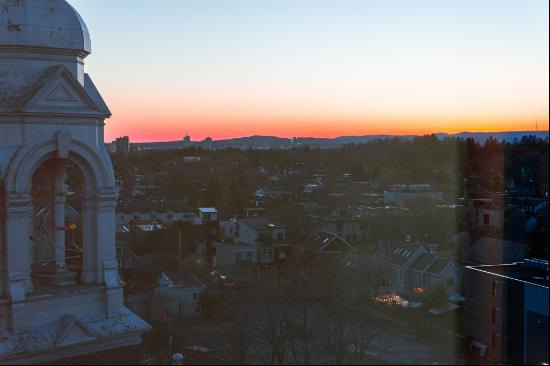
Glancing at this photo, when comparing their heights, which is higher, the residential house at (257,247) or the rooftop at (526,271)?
the rooftop at (526,271)

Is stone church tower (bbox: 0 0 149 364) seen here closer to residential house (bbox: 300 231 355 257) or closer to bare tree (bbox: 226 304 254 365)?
bare tree (bbox: 226 304 254 365)

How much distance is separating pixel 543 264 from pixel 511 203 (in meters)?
8.46

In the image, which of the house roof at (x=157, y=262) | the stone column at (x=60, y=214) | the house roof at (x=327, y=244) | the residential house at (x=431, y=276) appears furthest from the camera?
the house roof at (x=327, y=244)

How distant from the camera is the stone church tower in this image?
13.9 ft

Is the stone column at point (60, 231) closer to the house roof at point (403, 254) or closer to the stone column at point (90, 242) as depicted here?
the stone column at point (90, 242)

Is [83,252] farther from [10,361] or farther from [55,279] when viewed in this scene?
[10,361]

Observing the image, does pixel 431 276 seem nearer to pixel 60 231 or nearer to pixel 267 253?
pixel 267 253

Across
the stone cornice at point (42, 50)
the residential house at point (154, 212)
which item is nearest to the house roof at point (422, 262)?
the residential house at point (154, 212)

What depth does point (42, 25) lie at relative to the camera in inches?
172

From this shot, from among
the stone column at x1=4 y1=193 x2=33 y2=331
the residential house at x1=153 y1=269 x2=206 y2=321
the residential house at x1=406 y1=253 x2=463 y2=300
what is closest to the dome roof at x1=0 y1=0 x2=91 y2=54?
the stone column at x1=4 y1=193 x2=33 y2=331

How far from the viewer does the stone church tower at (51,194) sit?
423 cm

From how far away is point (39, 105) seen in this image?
435 cm

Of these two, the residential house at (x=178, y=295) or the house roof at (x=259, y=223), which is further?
the house roof at (x=259, y=223)

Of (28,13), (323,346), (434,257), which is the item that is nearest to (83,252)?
(28,13)
